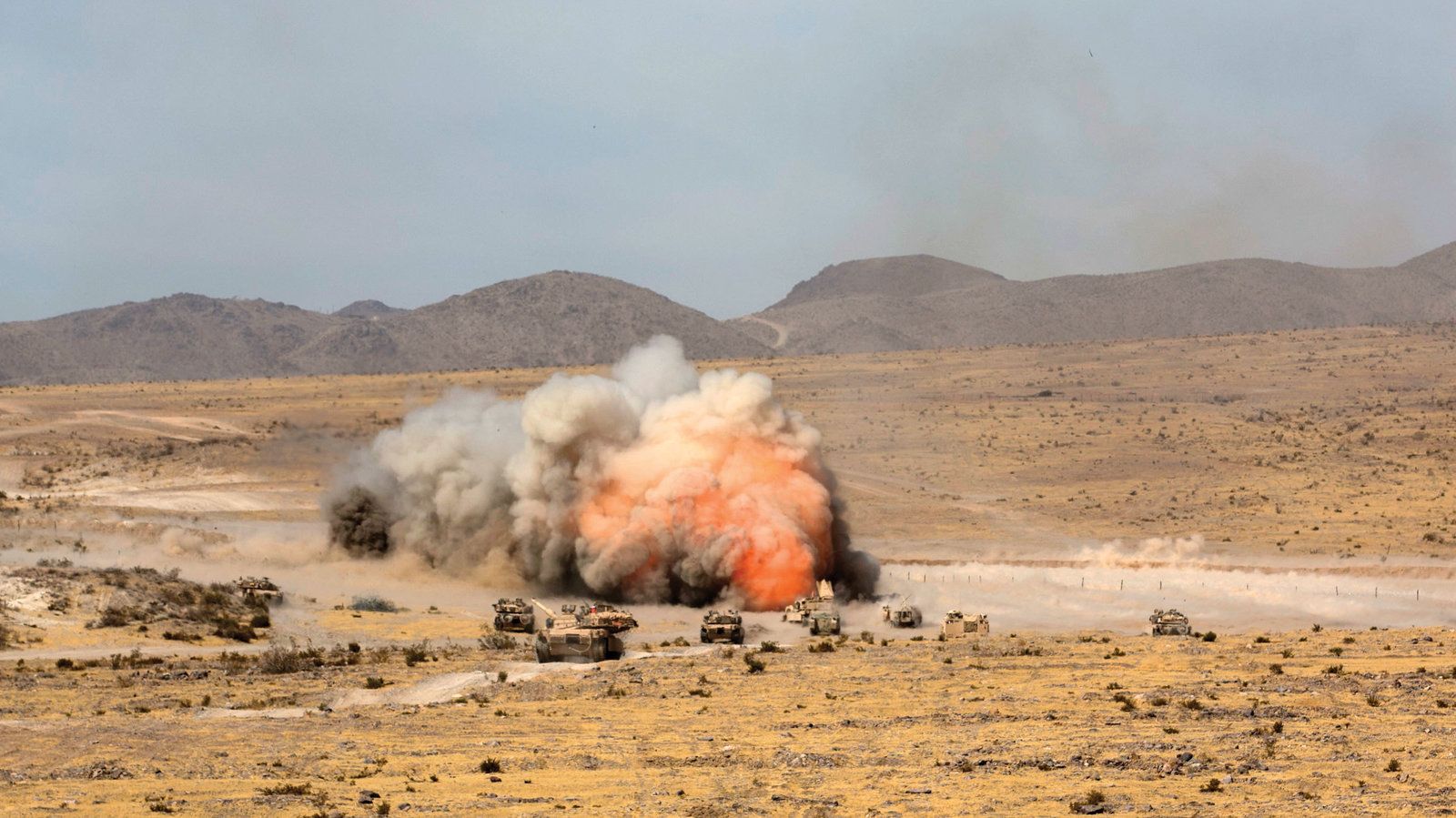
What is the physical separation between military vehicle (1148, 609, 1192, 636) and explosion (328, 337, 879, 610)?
50.4 feet

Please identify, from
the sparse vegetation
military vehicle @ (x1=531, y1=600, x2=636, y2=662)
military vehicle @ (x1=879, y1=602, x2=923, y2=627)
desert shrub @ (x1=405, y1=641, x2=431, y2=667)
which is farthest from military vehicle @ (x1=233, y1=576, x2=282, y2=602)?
military vehicle @ (x1=879, y1=602, x2=923, y2=627)

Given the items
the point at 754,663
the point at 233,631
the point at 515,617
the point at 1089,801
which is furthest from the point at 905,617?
the point at 1089,801

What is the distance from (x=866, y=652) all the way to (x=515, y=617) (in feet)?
55.3

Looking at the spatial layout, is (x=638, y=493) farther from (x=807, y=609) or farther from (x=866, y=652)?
(x=866, y=652)

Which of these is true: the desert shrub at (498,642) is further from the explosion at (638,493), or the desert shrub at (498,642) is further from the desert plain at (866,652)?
the explosion at (638,493)

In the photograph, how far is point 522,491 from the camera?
76.2 metres

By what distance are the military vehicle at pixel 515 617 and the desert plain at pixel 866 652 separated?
4.64 feet

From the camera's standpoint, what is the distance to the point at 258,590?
71.6m

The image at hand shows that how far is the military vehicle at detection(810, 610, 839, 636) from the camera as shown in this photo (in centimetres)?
6094

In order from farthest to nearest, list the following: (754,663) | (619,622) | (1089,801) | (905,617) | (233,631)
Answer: (905,617) → (619,622) → (233,631) → (754,663) → (1089,801)

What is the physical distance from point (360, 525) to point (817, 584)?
Answer: 2927 cm

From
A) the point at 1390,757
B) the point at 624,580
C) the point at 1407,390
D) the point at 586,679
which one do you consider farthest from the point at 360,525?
the point at 1407,390

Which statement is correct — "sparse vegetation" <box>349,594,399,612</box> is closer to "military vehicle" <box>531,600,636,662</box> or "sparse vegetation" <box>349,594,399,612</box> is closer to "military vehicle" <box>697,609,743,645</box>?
"military vehicle" <box>531,600,636,662</box>

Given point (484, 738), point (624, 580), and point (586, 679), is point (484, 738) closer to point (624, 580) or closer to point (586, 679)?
point (586, 679)
